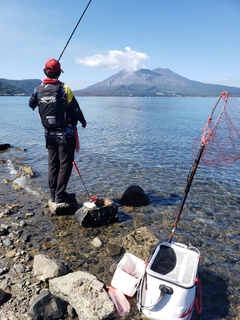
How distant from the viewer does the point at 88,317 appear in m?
3.69

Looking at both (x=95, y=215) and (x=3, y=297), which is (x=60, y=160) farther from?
(x=3, y=297)

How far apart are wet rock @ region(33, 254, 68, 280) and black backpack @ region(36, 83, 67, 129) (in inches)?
134

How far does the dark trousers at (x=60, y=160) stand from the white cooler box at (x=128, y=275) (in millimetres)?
3367

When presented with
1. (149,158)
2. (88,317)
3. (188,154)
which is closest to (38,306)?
(88,317)

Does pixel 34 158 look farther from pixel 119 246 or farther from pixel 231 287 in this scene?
pixel 231 287

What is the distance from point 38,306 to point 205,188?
7.72 meters

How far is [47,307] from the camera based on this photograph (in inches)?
152

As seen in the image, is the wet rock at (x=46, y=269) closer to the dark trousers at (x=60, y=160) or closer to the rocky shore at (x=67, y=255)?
the rocky shore at (x=67, y=255)

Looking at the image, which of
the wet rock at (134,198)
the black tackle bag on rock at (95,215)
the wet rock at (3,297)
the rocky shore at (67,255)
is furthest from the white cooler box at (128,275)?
the wet rock at (134,198)

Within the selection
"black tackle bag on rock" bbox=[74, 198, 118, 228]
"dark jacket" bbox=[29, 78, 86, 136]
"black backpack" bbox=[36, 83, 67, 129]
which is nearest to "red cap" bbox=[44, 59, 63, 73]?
"dark jacket" bbox=[29, 78, 86, 136]

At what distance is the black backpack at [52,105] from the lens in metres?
6.35

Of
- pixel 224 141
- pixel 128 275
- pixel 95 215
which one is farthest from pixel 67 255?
pixel 224 141

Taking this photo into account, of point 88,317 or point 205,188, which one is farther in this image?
point 205,188

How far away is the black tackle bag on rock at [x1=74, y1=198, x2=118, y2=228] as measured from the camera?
6.56 meters
